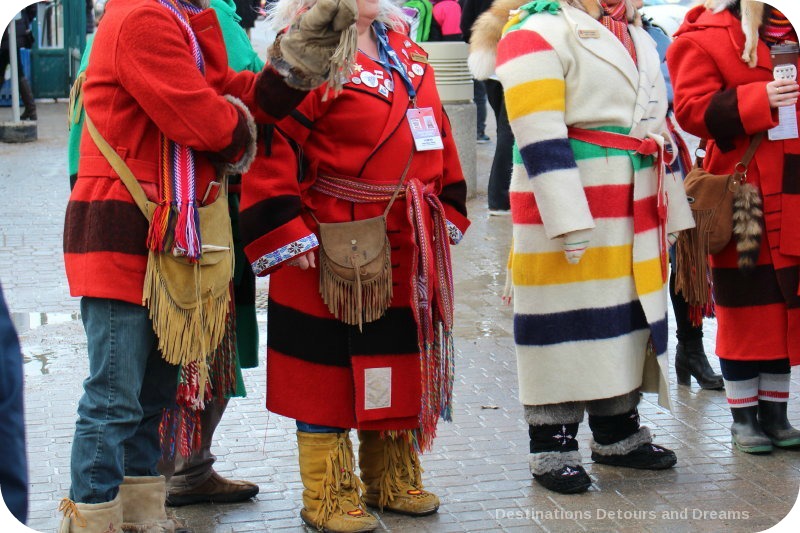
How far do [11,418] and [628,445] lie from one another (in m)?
2.97

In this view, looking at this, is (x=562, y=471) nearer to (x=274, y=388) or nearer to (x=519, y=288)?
(x=519, y=288)

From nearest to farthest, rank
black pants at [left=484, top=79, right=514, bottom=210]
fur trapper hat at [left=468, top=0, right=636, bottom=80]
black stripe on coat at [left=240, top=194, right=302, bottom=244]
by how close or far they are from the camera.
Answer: black stripe on coat at [left=240, top=194, right=302, bottom=244] < fur trapper hat at [left=468, top=0, right=636, bottom=80] < black pants at [left=484, top=79, right=514, bottom=210]

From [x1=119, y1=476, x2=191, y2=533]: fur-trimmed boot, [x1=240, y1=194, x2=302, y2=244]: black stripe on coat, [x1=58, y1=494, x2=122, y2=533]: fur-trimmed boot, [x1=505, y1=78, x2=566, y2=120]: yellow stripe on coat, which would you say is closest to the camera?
[x1=58, y1=494, x2=122, y2=533]: fur-trimmed boot

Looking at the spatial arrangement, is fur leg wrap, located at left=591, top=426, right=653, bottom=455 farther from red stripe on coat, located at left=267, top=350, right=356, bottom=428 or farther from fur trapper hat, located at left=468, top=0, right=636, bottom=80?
fur trapper hat, located at left=468, top=0, right=636, bottom=80

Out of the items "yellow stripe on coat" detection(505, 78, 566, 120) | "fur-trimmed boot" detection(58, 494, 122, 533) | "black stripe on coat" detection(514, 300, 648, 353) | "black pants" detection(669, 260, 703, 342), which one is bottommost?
"fur-trimmed boot" detection(58, 494, 122, 533)

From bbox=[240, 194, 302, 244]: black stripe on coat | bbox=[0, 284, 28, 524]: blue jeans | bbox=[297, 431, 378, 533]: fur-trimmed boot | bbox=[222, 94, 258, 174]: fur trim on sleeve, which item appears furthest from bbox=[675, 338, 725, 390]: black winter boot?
bbox=[0, 284, 28, 524]: blue jeans

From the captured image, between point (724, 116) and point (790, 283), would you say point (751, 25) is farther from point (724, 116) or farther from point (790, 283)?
point (790, 283)

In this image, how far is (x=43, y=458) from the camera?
14.7ft

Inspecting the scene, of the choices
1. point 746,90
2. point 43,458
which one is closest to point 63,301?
point 43,458

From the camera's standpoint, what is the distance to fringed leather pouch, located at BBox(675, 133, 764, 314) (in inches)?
180

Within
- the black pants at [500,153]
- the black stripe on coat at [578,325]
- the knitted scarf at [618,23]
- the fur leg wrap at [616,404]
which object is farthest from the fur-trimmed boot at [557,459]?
the black pants at [500,153]

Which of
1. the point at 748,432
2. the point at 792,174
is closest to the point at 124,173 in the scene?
the point at 792,174

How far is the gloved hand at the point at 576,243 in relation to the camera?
4016mm

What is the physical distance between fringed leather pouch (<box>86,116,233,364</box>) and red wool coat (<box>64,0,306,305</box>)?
0.11ft
